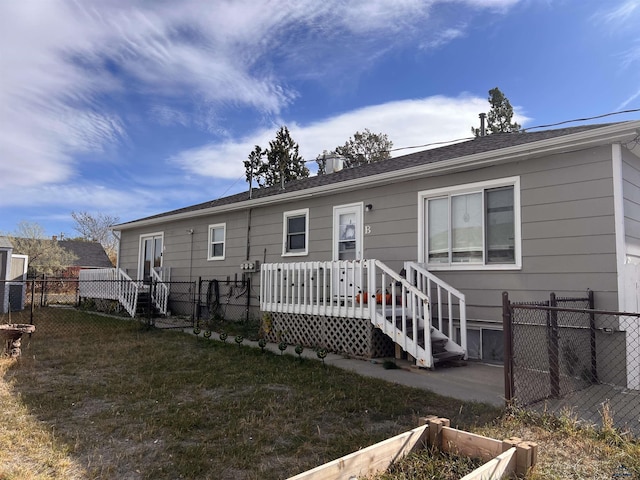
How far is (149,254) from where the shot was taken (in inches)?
565

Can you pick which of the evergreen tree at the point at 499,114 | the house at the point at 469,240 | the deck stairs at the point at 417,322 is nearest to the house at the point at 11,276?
the house at the point at 469,240

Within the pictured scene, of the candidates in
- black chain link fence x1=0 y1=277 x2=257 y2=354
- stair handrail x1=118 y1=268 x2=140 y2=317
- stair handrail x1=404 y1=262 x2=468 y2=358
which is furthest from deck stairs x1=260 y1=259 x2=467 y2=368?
stair handrail x1=118 y1=268 x2=140 y2=317

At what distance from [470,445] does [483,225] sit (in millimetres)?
4520

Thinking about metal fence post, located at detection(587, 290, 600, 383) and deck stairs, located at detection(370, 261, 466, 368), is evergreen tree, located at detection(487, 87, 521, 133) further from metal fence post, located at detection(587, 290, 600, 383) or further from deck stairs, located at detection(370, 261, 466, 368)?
metal fence post, located at detection(587, 290, 600, 383)

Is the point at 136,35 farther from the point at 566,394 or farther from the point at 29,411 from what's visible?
the point at 566,394

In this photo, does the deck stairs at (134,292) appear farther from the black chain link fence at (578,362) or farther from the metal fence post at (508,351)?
the metal fence post at (508,351)

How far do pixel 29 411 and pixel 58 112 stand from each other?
9987 millimetres

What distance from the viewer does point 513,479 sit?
2359 mm

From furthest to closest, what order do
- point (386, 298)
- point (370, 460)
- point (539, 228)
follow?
point (386, 298)
point (539, 228)
point (370, 460)

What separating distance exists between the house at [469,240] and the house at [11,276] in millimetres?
9136

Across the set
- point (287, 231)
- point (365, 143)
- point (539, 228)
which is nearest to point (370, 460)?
point (539, 228)

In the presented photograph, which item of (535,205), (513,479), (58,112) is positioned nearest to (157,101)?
(58,112)

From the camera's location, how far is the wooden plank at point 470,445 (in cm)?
255

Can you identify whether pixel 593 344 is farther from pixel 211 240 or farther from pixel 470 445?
pixel 211 240
